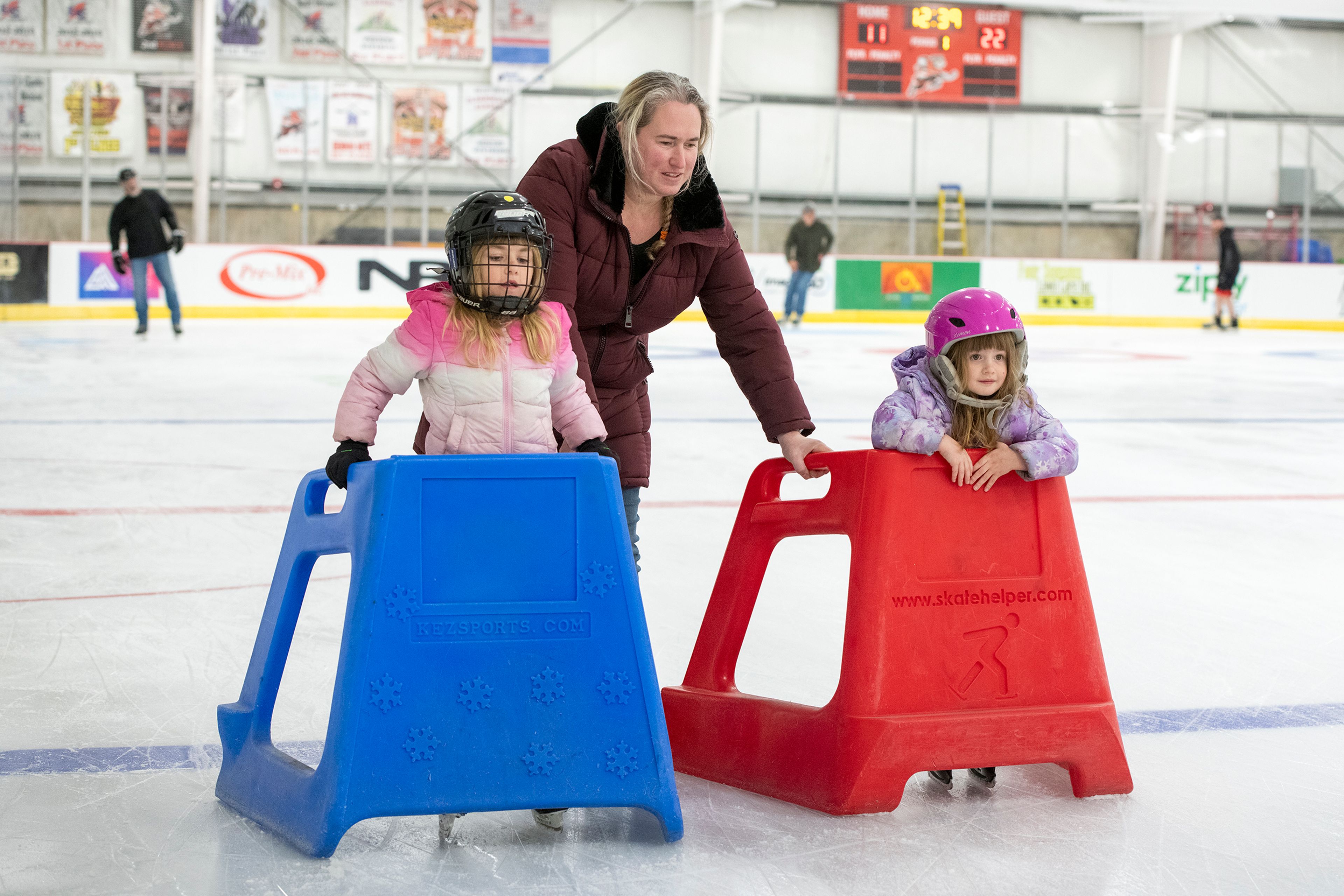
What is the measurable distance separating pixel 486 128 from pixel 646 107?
16754 mm

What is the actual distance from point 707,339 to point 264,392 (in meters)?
6.16

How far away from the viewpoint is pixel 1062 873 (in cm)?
169

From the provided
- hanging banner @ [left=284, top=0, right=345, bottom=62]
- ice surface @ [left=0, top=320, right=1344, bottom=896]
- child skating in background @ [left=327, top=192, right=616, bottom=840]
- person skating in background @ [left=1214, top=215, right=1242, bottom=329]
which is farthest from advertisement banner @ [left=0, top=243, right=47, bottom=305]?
child skating in background @ [left=327, top=192, right=616, bottom=840]

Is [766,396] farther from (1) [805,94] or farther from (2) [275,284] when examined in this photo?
(1) [805,94]

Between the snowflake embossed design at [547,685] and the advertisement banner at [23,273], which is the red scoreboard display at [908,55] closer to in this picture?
the advertisement banner at [23,273]

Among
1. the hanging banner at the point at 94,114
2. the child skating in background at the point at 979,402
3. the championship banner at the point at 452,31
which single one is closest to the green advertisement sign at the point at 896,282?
the championship banner at the point at 452,31

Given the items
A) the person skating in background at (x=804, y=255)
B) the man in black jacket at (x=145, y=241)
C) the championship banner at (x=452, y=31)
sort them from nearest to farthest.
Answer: the man in black jacket at (x=145, y=241) < the person skating in background at (x=804, y=255) < the championship banner at (x=452, y=31)

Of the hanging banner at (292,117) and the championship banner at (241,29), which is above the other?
the championship banner at (241,29)

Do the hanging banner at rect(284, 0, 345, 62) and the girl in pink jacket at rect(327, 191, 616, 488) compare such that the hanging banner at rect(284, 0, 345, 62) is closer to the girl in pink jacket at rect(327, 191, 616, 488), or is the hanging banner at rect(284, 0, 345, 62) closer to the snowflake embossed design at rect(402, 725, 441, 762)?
the girl in pink jacket at rect(327, 191, 616, 488)

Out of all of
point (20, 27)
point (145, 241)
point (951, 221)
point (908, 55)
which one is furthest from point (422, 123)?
point (951, 221)

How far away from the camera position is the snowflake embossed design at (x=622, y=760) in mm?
1732

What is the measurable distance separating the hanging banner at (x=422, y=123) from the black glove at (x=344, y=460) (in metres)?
16.8

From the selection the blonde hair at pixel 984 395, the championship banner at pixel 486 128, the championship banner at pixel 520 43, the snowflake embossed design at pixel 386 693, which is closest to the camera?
the snowflake embossed design at pixel 386 693

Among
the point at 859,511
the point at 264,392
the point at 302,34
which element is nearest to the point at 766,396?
the point at 859,511
